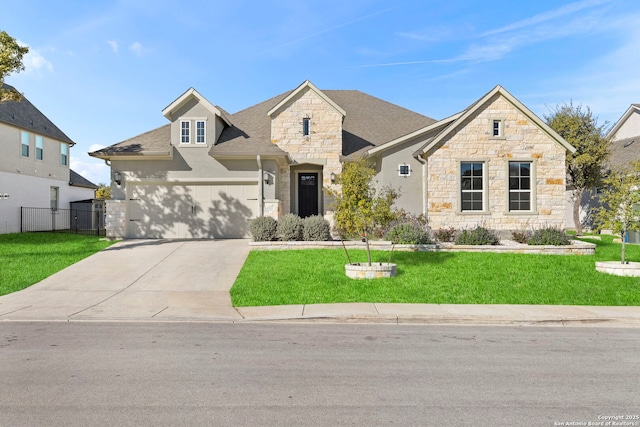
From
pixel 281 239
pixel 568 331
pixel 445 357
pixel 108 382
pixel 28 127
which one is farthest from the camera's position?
pixel 28 127

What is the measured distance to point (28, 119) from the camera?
27047 mm

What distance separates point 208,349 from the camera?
648cm

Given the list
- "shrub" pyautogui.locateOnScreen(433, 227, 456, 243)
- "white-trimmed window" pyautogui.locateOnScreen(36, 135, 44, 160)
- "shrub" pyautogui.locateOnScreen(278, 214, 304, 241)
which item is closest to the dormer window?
"shrub" pyautogui.locateOnScreen(278, 214, 304, 241)

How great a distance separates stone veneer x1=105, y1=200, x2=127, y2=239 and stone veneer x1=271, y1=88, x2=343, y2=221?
7.27m

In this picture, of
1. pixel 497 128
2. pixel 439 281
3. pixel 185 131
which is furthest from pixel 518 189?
pixel 185 131

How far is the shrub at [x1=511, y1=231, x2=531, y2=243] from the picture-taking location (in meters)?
17.0

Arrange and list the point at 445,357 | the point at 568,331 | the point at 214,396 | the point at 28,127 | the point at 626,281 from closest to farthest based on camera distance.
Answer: the point at 214,396 < the point at 445,357 < the point at 568,331 < the point at 626,281 < the point at 28,127

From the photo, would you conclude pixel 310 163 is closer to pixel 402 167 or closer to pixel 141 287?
pixel 402 167

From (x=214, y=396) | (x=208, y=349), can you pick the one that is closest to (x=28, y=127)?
(x=208, y=349)

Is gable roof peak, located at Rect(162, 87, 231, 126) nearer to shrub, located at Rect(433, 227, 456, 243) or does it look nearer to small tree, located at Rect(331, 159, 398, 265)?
small tree, located at Rect(331, 159, 398, 265)

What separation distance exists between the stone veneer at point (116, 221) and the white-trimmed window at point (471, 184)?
1537cm

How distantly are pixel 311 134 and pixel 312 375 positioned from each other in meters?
16.1

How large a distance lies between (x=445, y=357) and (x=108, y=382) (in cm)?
466

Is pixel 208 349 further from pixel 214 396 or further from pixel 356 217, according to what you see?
pixel 356 217
